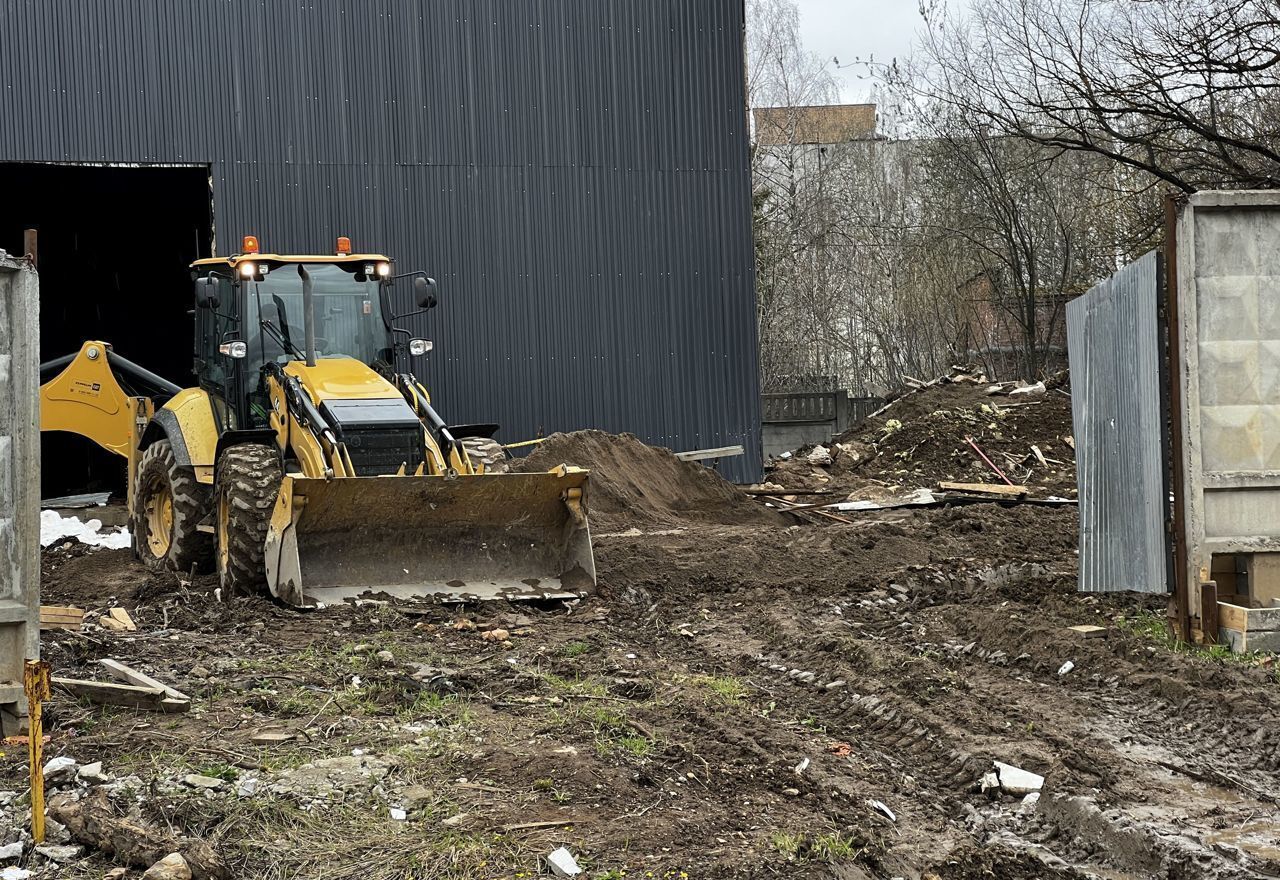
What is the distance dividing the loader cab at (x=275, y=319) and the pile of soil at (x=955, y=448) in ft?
26.9

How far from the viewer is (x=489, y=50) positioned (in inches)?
724

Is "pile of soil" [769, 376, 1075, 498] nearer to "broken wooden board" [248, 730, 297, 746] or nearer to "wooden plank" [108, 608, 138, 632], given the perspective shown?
"wooden plank" [108, 608, 138, 632]

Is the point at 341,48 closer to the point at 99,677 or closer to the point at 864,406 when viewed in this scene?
the point at 99,677

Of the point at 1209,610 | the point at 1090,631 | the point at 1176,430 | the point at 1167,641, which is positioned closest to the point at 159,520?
the point at 1090,631

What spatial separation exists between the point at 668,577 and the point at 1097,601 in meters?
3.69

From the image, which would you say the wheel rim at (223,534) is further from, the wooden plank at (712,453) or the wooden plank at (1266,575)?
the wooden plank at (712,453)

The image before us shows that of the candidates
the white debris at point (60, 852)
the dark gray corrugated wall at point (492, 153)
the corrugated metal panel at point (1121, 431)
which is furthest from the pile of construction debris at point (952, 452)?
the white debris at point (60, 852)

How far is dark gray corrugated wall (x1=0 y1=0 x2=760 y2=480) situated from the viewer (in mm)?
16922

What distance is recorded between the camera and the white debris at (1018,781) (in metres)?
5.79

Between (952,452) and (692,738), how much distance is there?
15.1 meters

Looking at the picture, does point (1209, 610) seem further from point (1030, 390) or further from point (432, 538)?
point (1030, 390)

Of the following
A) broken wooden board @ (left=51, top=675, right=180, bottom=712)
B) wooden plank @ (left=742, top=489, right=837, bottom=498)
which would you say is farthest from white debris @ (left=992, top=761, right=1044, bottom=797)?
wooden plank @ (left=742, top=489, right=837, bottom=498)

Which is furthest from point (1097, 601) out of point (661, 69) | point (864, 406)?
point (864, 406)

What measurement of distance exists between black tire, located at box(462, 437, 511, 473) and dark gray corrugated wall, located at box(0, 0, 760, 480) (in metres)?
5.72
